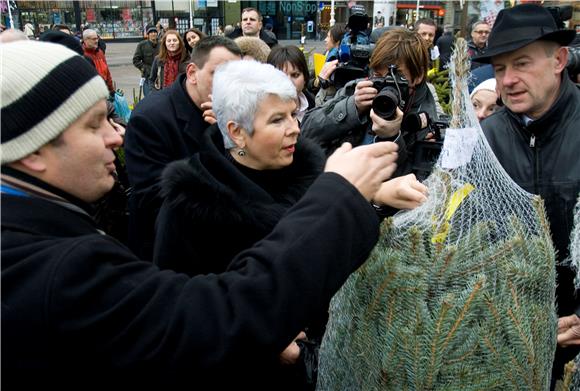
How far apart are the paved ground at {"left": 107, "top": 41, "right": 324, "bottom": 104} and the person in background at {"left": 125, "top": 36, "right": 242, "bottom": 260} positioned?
7060mm

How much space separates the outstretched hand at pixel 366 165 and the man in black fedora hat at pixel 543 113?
111 centimetres

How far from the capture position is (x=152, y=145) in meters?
2.74

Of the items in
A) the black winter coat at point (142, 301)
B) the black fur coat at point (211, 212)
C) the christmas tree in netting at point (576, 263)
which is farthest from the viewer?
the black fur coat at point (211, 212)

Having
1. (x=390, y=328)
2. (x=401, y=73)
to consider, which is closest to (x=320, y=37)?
(x=401, y=73)

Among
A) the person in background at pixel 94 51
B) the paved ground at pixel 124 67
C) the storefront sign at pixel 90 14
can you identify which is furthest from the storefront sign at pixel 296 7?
the person in background at pixel 94 51

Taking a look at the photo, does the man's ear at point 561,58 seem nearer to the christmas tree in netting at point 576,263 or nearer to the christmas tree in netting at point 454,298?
the christmas tree in netting at point 576,263

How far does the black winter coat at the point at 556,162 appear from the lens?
1898mm

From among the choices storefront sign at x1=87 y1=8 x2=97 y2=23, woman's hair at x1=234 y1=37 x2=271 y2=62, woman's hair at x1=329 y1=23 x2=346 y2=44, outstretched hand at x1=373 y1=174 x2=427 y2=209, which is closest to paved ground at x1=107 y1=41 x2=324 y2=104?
storefront sign at x1=87 y1=8 x2=97 y2=23

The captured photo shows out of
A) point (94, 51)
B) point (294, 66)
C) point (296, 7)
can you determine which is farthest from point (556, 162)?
point (296, 7)

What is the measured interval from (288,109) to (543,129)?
1085mm

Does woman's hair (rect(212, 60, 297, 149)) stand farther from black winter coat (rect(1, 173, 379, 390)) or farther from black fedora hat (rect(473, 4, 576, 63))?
black fedora hat (rect(473, 4, 576, 63))

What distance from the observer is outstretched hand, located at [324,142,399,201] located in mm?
1089

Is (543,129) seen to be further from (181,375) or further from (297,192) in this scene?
(181,375)

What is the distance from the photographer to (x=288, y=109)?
5.71ft
